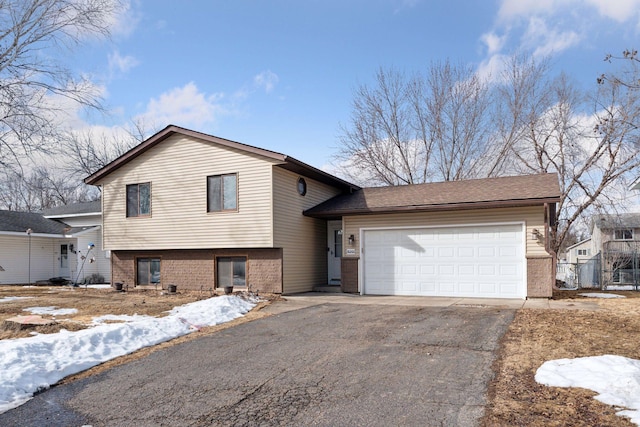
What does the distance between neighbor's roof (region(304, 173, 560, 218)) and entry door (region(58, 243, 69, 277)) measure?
14.5m

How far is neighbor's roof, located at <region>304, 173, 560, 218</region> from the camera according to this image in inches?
497

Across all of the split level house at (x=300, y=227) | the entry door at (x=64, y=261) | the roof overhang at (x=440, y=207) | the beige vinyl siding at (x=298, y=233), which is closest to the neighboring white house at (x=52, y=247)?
the entry door at (x=64, y=261)

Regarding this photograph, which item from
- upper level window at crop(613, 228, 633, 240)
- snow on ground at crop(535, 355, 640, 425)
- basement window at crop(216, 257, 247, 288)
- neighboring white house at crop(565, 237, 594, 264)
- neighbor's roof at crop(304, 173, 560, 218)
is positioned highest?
neighbor's roof at crop(304, 173, 560, 218)

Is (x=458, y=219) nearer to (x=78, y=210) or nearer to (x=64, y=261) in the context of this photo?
(x=78, y=210)

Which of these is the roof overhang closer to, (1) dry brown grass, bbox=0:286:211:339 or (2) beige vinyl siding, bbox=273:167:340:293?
(2) beige vinyl siding, bbox=273:167:340:293

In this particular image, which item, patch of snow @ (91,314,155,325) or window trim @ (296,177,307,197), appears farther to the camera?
window trim @ (296,177,307,197)

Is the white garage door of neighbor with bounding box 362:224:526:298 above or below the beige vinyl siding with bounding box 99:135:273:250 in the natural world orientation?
below

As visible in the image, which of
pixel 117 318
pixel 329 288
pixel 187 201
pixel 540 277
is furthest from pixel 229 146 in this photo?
pixel 540 277

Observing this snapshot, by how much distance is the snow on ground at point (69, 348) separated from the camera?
528 cm

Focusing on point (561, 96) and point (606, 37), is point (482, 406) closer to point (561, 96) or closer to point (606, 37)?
point (606, 37)

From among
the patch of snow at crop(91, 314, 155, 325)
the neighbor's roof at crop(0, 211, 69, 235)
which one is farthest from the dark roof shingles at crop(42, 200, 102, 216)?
the patch of snow at crop(91, 314, 155, 325)

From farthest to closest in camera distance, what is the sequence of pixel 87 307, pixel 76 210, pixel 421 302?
pixel 76 210 < pixel 421 302 < pixel 87 307

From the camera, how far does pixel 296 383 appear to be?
523 centimetres

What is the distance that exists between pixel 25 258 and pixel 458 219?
20.0m
